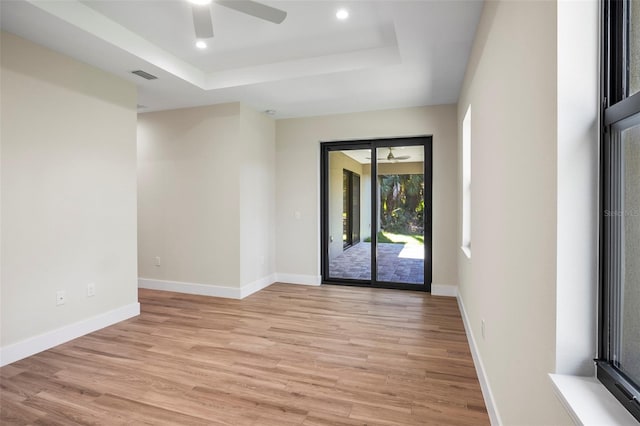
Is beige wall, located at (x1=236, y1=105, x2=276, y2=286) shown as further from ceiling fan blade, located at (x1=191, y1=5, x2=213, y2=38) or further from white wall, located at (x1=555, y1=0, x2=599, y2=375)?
white wall, located at (x1=555, y1=0, x2=599, y2=375)

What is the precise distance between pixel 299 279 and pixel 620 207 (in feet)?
15.1

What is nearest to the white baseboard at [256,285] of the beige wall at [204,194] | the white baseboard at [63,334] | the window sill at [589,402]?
the beige wall at [204,194]

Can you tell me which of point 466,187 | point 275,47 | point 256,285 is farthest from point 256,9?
point 256,285

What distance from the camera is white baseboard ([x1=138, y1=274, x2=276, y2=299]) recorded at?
4.41 m

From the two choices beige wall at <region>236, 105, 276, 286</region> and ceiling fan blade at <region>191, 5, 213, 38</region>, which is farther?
beige wall at <region>236, 105, 276, 286</region>

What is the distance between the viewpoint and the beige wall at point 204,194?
440cm

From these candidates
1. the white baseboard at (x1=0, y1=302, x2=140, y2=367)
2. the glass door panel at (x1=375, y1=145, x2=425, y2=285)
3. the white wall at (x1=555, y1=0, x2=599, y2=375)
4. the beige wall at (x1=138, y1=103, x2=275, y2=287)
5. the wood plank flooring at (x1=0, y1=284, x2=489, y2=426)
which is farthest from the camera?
the glass door panel at (x1=375, y1=145, x2=425, y2=285)

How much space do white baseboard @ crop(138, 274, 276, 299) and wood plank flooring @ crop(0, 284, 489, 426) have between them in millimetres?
604

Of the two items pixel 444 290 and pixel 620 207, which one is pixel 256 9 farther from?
pixel 444 290

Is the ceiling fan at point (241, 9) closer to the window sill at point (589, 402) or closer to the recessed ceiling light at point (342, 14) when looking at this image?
the recessed ceiling light at point (342, 14)

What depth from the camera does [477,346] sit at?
2.44 meters

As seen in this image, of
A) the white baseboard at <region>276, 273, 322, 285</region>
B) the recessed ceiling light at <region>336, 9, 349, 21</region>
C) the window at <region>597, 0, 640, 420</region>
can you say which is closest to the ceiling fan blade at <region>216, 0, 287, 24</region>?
the recessed ceiling light at <region>336, 9, 349, 21</region>

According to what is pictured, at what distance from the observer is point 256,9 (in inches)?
85.5

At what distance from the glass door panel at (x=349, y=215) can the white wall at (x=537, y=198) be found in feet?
10.8
